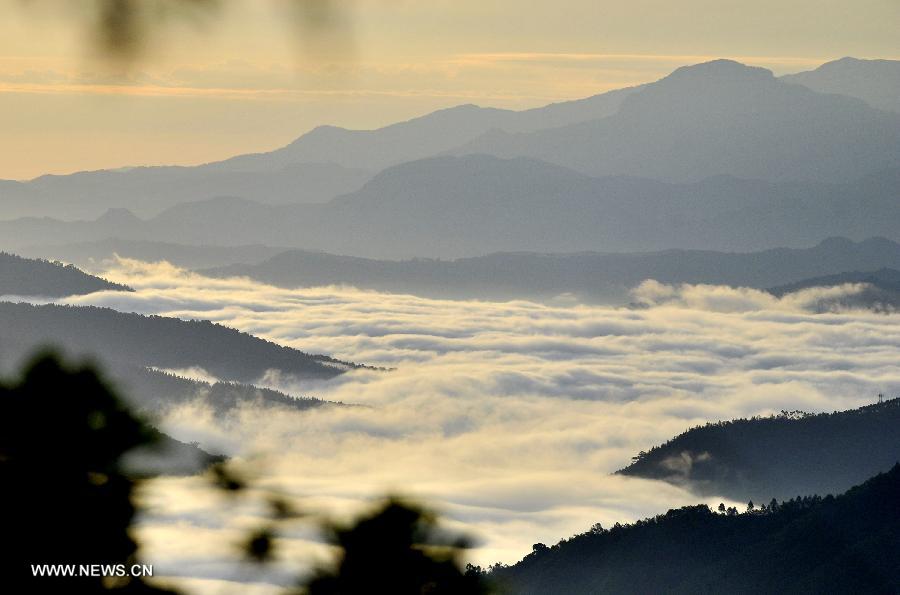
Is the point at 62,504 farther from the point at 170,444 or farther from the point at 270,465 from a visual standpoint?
the point at 270,465

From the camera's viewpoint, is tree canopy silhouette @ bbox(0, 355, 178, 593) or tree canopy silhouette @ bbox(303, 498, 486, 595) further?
tree canopy silhouette @ bbox(303, 498, 486, 595)

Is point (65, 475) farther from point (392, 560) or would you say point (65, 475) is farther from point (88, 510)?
point (392, 560)

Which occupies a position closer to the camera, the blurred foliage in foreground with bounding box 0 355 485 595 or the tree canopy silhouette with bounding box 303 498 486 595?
the blurred foliage in foreground with bounding box 0 355 485 595

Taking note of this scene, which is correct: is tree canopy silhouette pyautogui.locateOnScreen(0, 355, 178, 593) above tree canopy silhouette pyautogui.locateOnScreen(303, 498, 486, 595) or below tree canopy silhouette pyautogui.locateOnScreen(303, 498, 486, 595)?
above

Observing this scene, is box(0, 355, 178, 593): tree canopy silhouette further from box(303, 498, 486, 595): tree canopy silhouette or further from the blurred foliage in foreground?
box(303, 498, 486, 595): tree canopy silhouette

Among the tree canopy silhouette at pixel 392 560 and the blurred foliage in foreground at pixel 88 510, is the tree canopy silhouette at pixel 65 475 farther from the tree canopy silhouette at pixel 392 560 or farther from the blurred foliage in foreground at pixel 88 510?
the tree canopy silhouette at pixel 392 560

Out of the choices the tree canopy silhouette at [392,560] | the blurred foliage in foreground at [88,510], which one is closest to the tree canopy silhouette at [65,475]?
the blurred foliage in foreground at [88,510]

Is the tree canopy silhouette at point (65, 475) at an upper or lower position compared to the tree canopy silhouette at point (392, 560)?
upper

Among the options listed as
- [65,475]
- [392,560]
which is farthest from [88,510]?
[392,560]

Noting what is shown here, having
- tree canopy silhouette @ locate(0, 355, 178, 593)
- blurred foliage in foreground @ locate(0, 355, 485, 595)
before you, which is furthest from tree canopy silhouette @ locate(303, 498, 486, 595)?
tree canopy silhouette @ locate(0, 355, 178, 593)

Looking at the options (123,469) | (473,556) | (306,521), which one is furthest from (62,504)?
(473,556)

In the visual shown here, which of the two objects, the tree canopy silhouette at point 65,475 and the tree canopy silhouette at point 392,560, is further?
the tree canopy silhouette at point 392,560
